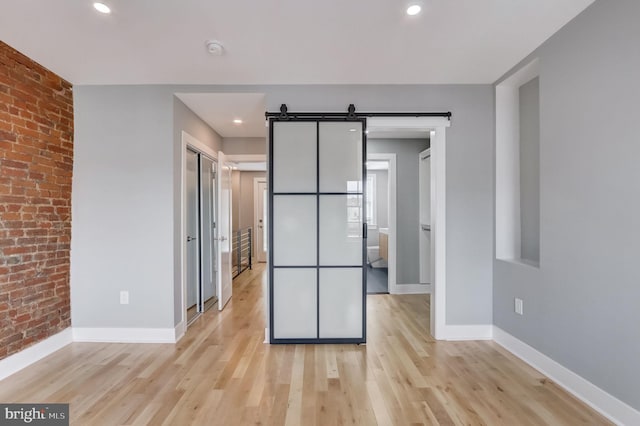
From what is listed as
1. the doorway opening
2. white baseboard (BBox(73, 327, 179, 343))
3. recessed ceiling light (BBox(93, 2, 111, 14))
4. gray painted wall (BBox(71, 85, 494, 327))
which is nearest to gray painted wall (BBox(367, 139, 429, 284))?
gray painted wall (BBox(71, 85, 494, 327))

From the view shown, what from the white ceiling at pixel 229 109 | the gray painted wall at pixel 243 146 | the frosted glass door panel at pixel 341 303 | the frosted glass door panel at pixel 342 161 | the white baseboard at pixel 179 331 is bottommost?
the white baseboard at pixel 179 331

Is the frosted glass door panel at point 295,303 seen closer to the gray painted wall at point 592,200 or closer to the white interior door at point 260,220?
the gray painted wall at point 592,200

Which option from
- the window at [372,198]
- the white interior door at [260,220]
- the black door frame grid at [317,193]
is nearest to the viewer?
the black door frame grid at [317,193]

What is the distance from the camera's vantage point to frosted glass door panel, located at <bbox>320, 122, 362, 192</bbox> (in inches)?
113

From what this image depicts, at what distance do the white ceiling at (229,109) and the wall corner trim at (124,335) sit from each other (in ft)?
7.61

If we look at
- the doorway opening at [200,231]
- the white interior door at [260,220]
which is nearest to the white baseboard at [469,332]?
the doorway opening at [200,231]

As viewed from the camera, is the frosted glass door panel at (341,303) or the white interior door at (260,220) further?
the white interior door at (260,220)

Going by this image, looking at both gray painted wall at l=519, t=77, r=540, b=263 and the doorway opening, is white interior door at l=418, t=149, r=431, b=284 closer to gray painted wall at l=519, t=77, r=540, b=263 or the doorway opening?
gray painted wall at l=519, t=77, r=540, b=263

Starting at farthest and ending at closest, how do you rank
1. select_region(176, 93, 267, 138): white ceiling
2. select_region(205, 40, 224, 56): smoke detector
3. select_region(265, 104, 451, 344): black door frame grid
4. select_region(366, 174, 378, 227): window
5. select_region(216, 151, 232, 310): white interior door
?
select_region(366, 174, 378, 227): window
select_region(216, 151, 232, 310): white interior door
select_region(176, 93, 267, 138): white ceiling
select_region(265, 104, 451, 344): black door frame grid
select_region(205, 40, 224, 56): smoke detector

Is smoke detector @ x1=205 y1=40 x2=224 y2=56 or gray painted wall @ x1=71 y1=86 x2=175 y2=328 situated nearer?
smoke detector @ x1=205 y1=40 x2=224 y2=56

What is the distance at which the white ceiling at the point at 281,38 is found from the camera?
1862mm

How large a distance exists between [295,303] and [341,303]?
45 cm

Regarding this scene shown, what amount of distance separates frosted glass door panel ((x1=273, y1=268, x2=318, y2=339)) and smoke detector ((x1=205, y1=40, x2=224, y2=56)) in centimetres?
A: 193

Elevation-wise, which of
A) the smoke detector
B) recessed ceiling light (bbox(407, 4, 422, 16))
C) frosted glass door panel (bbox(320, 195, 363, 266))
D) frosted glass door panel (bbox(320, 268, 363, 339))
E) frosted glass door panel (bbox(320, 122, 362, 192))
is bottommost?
frosted glass door panel (bbox(320, 268, 363, 339))
